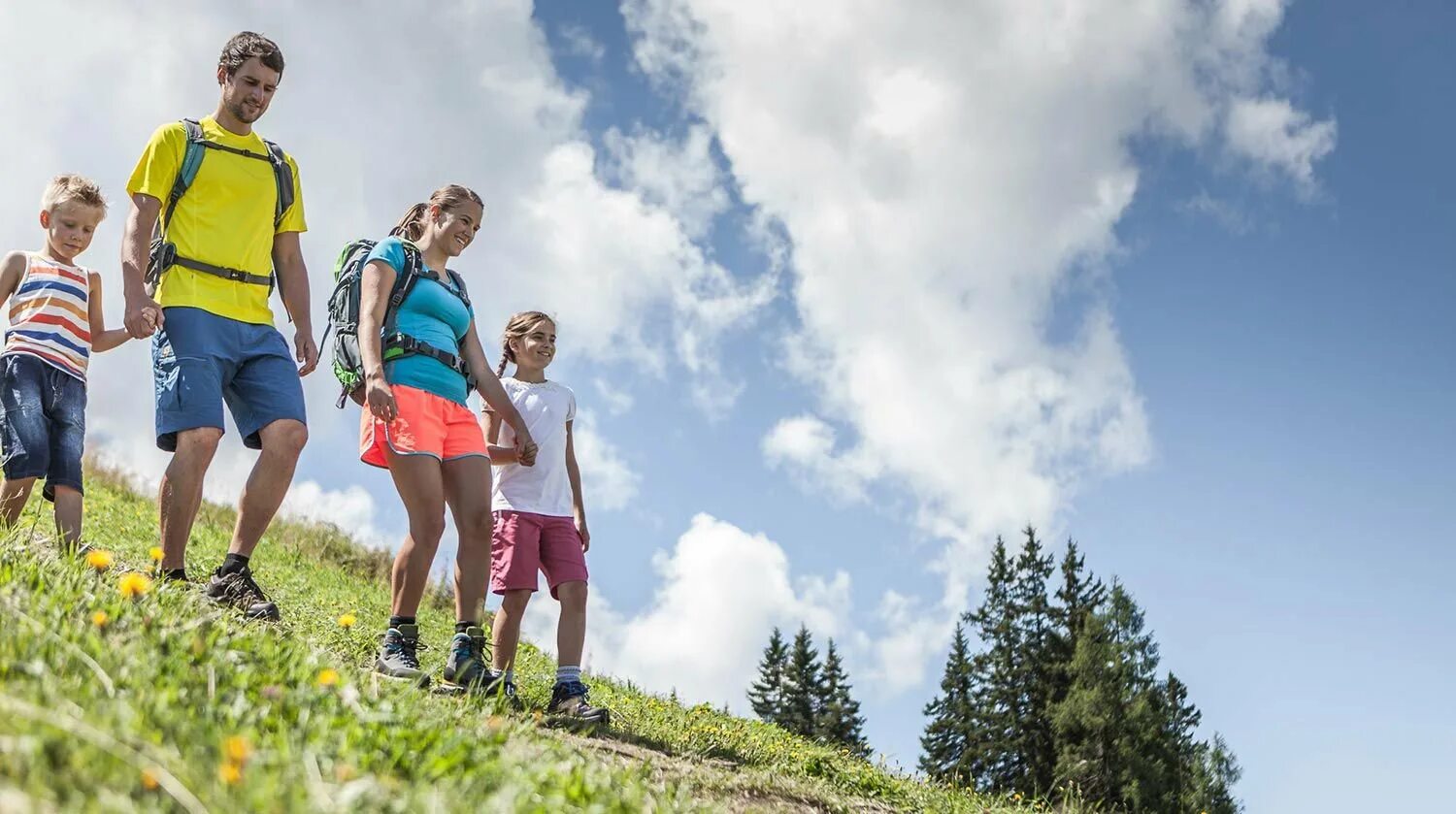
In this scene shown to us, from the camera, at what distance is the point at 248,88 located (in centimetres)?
548

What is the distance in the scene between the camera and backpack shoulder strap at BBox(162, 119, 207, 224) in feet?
17.7

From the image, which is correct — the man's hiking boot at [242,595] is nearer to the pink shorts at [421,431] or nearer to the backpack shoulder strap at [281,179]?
the pink shorts at [421,431]

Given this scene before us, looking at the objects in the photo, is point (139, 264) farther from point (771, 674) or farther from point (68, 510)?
point (771, 674)

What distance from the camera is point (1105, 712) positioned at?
127 ft

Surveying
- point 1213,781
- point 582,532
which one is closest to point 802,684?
point 1213,781

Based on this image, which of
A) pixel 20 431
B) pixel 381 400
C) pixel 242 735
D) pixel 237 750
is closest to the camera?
pixel 237 750

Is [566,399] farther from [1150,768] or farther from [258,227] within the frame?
[1150,768]

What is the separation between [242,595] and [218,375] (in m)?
1.09

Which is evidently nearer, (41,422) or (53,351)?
(41,422)

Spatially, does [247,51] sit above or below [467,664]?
above

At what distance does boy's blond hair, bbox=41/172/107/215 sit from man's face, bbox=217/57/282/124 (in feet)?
4.56

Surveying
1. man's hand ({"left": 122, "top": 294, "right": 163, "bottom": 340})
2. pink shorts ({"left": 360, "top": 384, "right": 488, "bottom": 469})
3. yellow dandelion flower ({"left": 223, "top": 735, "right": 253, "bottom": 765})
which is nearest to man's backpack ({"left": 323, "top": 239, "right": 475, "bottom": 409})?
pink shorts ({"left": 360, "top": 384, "right": 488, "bottom": 469})

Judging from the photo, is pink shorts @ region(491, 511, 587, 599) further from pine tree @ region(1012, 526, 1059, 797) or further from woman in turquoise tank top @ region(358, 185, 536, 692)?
pine tree @ region(1012, 526, 1059, 797)

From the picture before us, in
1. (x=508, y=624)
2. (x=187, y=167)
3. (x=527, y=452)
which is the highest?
(x=187, y=167)
